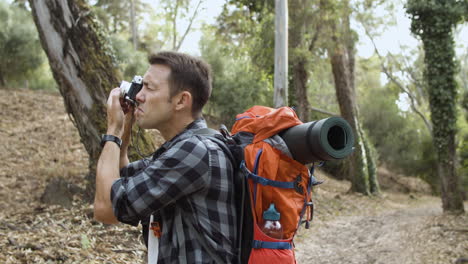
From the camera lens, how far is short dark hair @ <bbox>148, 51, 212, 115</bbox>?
1931 mm

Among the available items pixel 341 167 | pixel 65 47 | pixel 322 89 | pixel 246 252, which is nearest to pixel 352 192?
pixel 341 167

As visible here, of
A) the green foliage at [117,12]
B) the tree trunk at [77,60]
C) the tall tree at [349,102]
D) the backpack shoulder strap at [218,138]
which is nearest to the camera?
the backpack shoulder strap at [218,138]

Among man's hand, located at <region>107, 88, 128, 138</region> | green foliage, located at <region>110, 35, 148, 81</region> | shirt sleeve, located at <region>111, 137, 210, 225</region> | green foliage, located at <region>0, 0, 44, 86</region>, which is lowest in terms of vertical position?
shirt sleeve, located at <region>111, 137, 210, 225</region>

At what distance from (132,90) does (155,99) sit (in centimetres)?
12

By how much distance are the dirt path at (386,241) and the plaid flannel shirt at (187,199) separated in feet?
16.2

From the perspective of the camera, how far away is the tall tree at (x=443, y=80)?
34.2 ft

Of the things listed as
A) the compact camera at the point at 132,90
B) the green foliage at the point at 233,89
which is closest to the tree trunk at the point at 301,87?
the green foliage at the point at 233,89

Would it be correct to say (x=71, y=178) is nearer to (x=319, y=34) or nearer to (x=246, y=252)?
(x=246, y=252)

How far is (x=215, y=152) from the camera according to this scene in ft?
5.67

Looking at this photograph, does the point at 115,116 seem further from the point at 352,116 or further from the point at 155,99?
the point at 352,116

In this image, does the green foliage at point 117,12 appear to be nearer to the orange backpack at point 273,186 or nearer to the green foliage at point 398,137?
the green foliage at point 398,137

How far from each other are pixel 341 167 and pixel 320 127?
66.6 ft

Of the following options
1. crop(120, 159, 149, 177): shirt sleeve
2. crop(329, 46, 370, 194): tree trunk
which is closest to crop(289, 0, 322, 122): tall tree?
crop(329, 46, 370, 194): tree trunk

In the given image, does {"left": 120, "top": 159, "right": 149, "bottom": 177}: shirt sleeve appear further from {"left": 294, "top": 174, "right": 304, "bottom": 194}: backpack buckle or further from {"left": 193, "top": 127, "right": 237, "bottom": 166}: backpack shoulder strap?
{"left": 294, "top": 174, "right": 304, "bottom": 194}: backpack buckle
